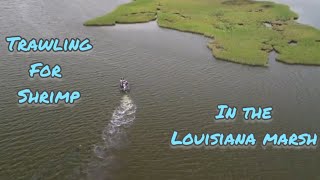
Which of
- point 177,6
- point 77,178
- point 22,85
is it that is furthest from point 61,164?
point 177,6

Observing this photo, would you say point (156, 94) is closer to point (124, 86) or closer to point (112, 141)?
point (124, 86)

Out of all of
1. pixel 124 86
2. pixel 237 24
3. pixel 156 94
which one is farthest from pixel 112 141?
pixel 237 24

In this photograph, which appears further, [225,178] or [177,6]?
[177,6]

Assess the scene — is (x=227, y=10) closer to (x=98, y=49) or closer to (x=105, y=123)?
(x=98, y=49)

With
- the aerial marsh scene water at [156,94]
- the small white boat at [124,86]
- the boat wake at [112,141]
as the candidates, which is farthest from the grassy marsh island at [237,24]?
the boat wake at [112,141]

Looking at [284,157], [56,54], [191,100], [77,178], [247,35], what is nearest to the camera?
[77,178]
